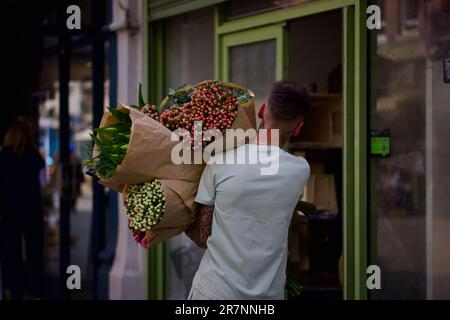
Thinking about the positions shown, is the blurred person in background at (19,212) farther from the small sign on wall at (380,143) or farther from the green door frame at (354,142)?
the small sign on wall at (380,143)

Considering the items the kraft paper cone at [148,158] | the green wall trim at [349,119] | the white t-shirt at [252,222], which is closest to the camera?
the white t-shirt at [252,222]

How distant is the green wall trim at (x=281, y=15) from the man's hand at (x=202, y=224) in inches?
85.2

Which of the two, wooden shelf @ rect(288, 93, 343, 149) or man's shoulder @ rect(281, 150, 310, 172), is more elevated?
wooden shelf @ rect(288, 93, 343, 149)

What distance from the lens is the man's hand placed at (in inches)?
117

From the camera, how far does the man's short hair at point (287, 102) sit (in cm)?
283

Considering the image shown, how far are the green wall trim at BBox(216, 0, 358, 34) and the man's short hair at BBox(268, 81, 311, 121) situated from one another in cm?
188

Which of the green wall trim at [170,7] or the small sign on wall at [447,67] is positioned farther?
the green wall trim at [170,7]

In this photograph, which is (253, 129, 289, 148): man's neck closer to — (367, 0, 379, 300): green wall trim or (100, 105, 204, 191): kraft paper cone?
(100, 105, 204, 191): kraft paper cone

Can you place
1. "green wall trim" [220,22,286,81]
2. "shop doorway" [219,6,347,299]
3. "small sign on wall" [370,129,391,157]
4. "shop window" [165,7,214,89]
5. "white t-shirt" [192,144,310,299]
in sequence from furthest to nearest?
"shop window" [165,7,214,89]
"shop doorway" [219,6,347,299]
"green wall trim" [220,22,286,81]
"small sign on wall" [370,129,391,157]
"white t-shirt" [192,144,310,299]

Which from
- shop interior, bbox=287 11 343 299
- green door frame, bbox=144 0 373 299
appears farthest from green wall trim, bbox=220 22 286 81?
shop interior, bbox=287 11 343 299

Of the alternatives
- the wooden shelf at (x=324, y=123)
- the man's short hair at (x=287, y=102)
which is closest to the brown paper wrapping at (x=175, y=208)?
the man's short hair at (x=287, y=102)

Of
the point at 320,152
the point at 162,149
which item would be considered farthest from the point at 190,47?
the point at 162,149

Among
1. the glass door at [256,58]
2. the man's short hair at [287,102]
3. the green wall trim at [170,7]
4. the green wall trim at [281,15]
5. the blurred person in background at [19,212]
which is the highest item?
the green wall trim at [170,7]
